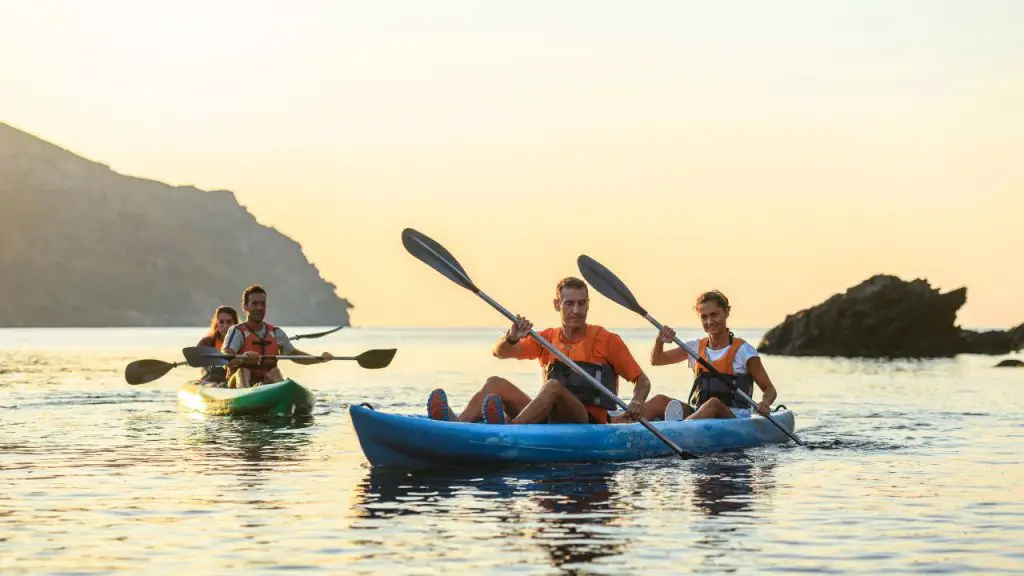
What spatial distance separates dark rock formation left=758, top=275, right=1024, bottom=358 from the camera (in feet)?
232

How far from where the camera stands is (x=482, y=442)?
13328mm

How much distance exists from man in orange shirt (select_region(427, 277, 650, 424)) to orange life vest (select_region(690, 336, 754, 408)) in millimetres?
2210

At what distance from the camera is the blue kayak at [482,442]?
43.3 feet

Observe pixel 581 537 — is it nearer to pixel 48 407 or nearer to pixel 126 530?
pixel 126 530

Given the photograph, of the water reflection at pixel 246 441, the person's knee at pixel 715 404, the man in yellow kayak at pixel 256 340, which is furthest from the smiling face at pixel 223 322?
the person's knee at pixel 715 404

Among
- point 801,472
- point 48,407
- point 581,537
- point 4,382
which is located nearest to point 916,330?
point 4,382

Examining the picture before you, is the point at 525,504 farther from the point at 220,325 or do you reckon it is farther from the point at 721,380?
the point at 220,325

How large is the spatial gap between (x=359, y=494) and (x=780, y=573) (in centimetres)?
463

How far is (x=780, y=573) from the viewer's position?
28.2 ft

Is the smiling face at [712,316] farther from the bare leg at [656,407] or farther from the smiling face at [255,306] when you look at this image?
the smiling face at [255,306]

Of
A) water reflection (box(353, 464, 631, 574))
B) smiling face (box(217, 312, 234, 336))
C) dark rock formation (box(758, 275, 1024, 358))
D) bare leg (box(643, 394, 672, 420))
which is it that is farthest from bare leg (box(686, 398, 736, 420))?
dark rock formation (box(758, 275, 1024, 358))

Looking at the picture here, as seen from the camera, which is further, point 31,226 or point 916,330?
point 31,226

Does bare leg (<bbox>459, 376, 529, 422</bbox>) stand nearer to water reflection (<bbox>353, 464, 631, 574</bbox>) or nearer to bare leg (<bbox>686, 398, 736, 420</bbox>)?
water reflection (<bbox>353, 464, 631, 574</bbox>)

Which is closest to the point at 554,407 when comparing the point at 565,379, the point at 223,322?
the point at 565,379
